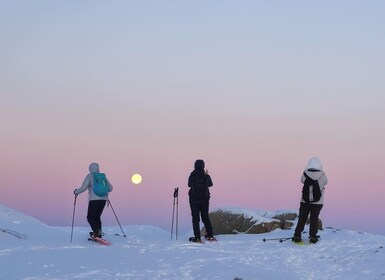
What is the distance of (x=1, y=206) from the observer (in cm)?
2600

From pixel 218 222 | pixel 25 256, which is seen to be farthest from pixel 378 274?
pixel 218 222

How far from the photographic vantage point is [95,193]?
17359 millimetres

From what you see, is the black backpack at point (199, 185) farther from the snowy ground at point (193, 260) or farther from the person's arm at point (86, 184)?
the person's arm at point (86, 184)

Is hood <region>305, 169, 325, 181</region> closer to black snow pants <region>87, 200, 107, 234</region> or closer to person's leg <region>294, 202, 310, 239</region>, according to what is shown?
person's leg <region>294, 202, 310, 239</region>

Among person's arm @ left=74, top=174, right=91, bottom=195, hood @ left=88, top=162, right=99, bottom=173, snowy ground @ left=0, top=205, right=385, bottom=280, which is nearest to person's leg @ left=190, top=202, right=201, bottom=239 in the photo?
snowy ground @ left=0, top=205, right=385, bottom=280

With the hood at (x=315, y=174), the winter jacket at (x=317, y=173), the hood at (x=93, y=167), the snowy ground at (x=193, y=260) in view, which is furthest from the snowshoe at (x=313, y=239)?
the hood at (x=93, y=167)

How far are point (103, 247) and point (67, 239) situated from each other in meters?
4.09

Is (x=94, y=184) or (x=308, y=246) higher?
(x=94, y=184)

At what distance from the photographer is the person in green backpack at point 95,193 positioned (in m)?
17.3

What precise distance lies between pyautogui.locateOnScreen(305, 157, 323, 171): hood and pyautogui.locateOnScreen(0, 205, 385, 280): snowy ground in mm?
2236

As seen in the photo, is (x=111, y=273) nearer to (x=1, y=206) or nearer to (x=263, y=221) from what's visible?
(x=263, y=221)

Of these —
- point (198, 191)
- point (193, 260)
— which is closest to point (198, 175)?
point (198, 191)

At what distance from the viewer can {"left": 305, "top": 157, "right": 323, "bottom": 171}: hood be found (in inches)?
667

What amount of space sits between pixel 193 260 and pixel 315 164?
5805 mm
